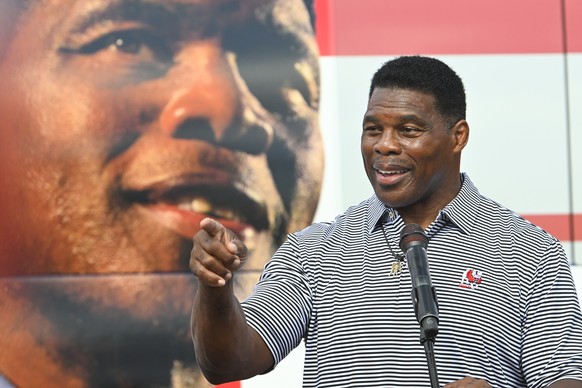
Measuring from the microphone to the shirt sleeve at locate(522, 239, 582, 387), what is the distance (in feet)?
1.21

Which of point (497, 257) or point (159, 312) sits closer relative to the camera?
point (497, 257)

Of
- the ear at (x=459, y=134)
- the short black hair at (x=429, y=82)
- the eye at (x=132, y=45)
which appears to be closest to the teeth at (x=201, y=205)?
the eye at (x=132, y=45)

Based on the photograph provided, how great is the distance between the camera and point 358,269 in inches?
105

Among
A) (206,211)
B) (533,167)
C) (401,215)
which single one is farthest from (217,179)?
(533,167)

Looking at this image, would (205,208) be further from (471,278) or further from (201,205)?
(471,278)

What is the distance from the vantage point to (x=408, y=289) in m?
2.59

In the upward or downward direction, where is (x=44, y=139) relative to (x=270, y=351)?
upward

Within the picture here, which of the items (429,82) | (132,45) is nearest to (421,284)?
(429,82)

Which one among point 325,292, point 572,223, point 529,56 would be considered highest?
point 529,56

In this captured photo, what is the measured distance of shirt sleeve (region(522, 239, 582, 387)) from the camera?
8.29 ft

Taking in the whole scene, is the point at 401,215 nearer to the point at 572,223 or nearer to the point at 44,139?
the point at 572,223

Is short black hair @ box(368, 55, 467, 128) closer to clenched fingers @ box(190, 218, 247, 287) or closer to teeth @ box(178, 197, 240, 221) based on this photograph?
teeth @ box(178, 197, 240, 221)

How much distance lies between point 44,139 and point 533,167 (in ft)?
4.34

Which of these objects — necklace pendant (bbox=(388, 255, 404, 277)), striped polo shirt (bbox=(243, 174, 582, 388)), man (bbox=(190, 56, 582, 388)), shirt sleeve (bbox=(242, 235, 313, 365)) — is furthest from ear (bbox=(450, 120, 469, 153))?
shirt sleeve (bbox=(242, 235, 313, 365))
